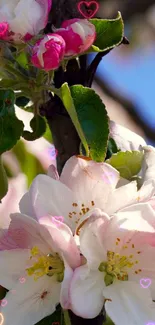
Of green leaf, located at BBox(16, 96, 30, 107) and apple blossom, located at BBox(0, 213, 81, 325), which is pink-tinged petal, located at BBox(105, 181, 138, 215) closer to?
apple blossom, located at BBox(0, 213, 81, 325)

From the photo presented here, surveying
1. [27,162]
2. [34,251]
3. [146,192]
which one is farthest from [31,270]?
[27,162]

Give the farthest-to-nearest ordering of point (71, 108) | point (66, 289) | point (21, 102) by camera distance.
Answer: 1. point (21, 102)
2. point (71, 108)
3. point (66, 289)

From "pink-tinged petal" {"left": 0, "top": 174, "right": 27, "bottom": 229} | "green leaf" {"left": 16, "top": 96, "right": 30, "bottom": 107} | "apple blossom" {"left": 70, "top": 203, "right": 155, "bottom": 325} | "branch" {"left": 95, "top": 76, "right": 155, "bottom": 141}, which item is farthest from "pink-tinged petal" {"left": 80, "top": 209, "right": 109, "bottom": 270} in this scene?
"branch" {"left": 95, "top": 76, "right": 155, "bottom": 141}

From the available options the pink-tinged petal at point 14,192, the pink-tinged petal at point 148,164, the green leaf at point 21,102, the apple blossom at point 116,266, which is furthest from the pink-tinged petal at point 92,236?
the pink-tinged petal at point 14,192

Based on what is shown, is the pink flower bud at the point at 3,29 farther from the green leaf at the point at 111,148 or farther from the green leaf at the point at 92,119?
the green leaf at the point at 111,148

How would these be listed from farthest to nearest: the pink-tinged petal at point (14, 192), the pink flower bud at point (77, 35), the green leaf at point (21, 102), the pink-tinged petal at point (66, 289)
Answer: the pink-tinged petal at point (14, 192), the green leaf at point (21, 102), the pink flower bud at point (77, 35), the pink-tinged petal at point (66, 289)

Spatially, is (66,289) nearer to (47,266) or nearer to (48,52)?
(47,266)
